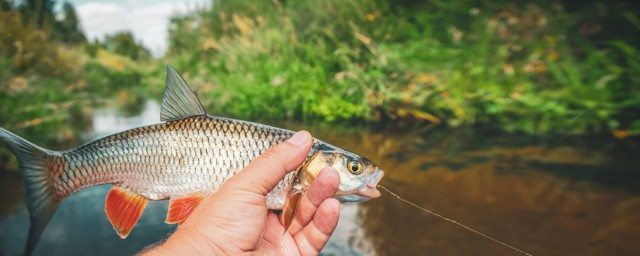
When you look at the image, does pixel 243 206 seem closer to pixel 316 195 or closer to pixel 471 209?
pixel 316 195

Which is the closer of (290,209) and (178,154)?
(290,209)

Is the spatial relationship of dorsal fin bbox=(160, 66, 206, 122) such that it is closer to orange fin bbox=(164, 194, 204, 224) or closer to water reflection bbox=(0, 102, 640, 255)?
orange fin bbox=(164, 194, 204, 224)

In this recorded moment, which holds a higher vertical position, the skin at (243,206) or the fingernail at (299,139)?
the fingernail at (299,139)

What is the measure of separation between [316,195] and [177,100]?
3.08ft

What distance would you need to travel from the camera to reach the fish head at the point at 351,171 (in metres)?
1.93

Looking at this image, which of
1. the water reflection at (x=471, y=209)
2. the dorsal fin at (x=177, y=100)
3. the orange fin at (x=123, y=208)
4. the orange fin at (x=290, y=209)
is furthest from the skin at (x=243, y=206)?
the water reflection at (x=471, y=209)

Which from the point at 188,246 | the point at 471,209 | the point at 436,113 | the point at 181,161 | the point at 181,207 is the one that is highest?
the point at 436,113

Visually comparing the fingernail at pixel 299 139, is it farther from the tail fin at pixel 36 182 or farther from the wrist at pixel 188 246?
the tail fin at pixel 36 182

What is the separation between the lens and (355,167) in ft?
6.37

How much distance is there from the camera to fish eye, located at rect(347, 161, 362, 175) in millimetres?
1934

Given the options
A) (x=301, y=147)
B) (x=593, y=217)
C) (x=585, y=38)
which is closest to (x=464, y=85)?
(x=585, y=38)

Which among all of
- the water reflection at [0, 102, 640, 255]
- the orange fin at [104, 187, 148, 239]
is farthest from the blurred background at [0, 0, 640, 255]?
the orange fin at [104, 187, 148, 239]

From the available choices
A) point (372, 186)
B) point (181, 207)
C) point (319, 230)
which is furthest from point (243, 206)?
point (372, 186)

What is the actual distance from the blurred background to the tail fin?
89cm
